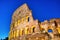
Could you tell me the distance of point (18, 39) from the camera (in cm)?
2441

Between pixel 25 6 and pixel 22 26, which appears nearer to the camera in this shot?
pixel 22 26

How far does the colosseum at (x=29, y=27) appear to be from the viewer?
2148cm

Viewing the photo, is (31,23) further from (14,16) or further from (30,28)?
(14,16)

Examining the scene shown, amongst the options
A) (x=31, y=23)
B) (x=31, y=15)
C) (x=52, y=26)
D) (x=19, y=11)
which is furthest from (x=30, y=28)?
(x=19, y=11)

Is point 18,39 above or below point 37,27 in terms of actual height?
below

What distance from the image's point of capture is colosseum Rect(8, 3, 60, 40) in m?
21.5

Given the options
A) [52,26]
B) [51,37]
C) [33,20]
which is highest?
[33,20]

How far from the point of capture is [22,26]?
27.4 m

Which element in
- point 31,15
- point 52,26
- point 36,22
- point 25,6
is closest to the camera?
point 52,26

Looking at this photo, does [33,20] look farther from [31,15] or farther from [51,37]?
[51,37]

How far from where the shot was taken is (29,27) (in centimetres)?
2589

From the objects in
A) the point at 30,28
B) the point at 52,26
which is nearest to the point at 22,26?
the point at 30,28

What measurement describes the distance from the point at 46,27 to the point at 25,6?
27.1 feet

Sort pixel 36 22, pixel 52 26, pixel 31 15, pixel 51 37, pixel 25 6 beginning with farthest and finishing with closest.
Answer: pixel 25 6 < pixel 31 15 < pixel 36 22 < pixel 52 26 < pixel 51 37
